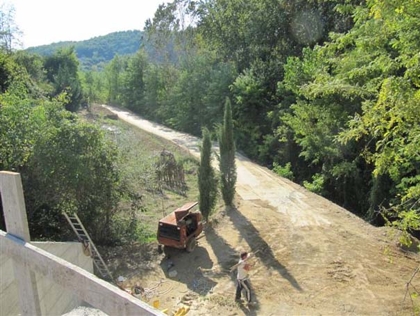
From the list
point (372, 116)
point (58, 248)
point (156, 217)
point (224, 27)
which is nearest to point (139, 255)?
point (156, 217)

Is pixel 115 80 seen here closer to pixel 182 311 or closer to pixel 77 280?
pixel 182 311

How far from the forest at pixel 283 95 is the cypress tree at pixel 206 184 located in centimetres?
263

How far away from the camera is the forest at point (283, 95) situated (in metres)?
7.78

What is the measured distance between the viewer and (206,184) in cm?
1319

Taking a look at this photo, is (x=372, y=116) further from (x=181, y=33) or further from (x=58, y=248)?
(x=181, y=33)

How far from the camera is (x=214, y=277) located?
34.2ft

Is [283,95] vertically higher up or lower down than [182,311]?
higher up

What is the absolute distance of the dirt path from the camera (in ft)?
29.5

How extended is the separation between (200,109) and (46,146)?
2049 cm

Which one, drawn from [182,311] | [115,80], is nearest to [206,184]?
[182,311]

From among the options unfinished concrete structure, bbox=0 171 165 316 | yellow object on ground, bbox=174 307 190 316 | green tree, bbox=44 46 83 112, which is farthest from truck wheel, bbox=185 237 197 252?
green tree, bbox=44 46 83 112

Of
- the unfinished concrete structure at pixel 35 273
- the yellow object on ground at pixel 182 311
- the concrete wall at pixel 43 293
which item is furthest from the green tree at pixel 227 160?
the unfinished concrete structure at pixel 35 273

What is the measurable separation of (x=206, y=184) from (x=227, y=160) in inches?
50.7

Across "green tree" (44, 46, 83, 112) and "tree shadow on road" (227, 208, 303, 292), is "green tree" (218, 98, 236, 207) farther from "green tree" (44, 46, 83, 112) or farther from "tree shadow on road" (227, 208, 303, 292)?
"green tree" (44, 46, 83, 112)
